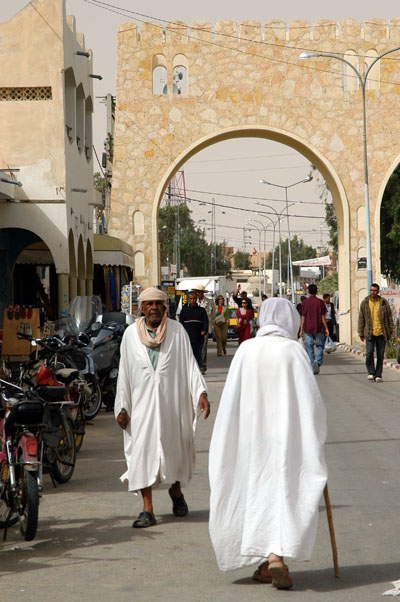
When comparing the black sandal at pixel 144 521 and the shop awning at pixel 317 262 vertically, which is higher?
the shop awning at pixel 317 262

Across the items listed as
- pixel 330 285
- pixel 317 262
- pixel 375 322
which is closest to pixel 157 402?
pixel 375 322

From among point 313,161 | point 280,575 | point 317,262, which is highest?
point 313,161

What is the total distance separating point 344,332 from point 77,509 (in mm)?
26145

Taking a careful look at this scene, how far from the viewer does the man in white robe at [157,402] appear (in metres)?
6.89

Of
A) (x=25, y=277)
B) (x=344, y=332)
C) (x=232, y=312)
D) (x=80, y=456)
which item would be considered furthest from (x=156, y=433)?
(x=232, y=312)

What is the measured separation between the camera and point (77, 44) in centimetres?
2406

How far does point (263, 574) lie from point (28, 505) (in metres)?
1.72

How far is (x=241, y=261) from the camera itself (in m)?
169

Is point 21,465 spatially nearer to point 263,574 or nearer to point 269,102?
point 263,574

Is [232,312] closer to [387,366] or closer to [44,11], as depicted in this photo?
[387,366]

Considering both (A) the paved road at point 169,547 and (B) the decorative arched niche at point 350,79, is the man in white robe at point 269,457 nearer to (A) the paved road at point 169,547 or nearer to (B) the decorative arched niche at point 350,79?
(A) the paved road at point 169,547

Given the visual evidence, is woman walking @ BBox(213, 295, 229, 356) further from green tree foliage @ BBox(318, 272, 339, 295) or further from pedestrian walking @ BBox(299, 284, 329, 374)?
green tree foliage @ BBox(318, 272, 339, 295)

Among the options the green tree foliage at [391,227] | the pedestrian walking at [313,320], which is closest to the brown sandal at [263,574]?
the pedestrian walking at [313,320]

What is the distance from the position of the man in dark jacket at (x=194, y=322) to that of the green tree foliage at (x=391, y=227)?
73.0 ft
